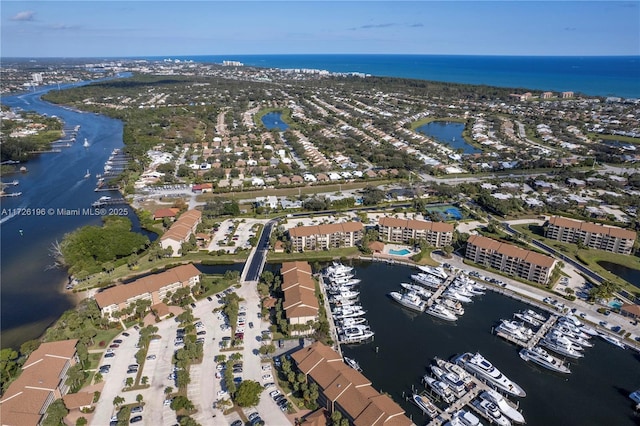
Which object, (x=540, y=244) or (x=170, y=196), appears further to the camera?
(x=170, y=196)

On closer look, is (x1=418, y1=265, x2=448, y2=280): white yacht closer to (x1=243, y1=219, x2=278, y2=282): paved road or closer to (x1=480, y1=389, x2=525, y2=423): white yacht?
(x1=480, y1=389, x2=525, y2=423): white yacht

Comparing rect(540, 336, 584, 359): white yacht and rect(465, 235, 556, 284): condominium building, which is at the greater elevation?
rect(465, 235, 556, 284): condominium building

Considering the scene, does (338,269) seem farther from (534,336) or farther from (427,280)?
(534,336)

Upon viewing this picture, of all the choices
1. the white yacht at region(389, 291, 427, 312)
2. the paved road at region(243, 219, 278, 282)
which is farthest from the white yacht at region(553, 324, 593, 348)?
the paved road at region(243, 219, 278, 282)

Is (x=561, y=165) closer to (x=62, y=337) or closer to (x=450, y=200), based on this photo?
(x=450, y=200)

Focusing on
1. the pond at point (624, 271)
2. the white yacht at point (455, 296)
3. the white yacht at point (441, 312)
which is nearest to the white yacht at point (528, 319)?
the white yacht at point (455, 296)

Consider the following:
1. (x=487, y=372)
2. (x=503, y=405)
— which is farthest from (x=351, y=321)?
(x=503, y=405)

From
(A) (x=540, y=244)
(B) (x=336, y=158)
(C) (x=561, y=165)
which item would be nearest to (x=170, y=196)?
(B) (x=336, y=158)
